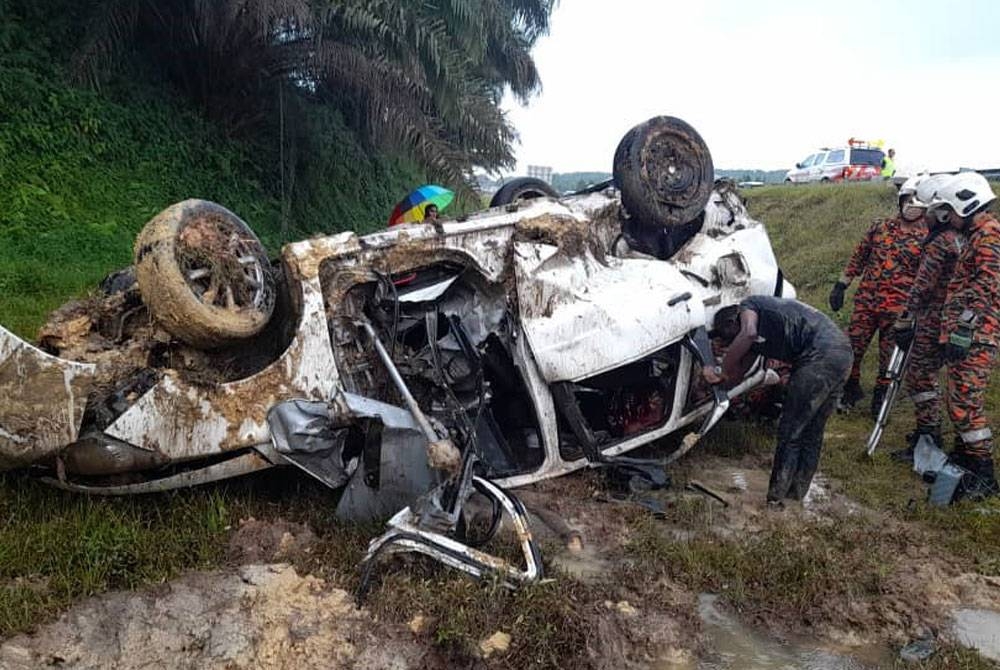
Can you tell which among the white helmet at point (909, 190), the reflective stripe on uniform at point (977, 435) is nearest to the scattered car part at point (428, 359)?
the reflective stripe on uniform at point (977, 435)

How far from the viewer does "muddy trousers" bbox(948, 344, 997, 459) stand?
464 cm

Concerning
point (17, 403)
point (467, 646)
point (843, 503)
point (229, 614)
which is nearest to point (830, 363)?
point (843, 503)

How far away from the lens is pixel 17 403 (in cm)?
296

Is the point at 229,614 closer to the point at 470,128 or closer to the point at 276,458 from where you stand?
the point at 276,458

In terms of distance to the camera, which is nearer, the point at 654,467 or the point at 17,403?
the point at 17,403

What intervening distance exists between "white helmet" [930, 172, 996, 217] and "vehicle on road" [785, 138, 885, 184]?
17866 mm

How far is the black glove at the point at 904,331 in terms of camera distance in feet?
17.9

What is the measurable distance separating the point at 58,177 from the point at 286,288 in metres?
6.01

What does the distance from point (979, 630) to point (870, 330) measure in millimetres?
3533

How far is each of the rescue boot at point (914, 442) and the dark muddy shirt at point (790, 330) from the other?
1.22 meters

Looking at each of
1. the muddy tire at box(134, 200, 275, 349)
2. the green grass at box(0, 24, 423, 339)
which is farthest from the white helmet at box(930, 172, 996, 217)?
the green grass at box(0, 24, 423, 339)

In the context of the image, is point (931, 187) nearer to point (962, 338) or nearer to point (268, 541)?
point (962, 338)

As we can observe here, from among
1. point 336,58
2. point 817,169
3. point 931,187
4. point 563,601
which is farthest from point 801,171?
point 563,601

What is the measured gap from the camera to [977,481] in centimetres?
458
